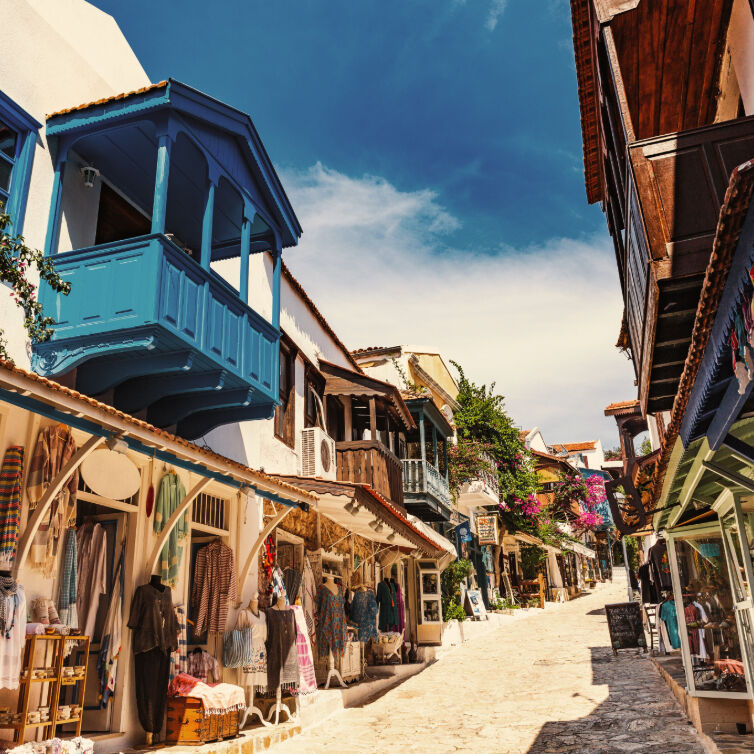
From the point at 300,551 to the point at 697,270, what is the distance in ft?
27.2

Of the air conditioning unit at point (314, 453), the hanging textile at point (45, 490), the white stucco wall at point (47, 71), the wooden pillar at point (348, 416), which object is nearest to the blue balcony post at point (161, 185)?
the white stucco wall at point (47, 71)

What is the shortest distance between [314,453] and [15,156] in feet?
25.3

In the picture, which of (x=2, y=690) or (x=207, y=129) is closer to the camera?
(x=2, y=690)

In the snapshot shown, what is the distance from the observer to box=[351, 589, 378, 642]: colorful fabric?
13148mm

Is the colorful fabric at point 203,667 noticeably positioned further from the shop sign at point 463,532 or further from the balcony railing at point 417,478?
the shop sign at point 463,532

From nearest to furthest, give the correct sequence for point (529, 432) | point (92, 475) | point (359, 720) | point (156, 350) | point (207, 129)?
point (92, 475), point (156, 350), point (207, 129), point (359, 720), point (529, 432)

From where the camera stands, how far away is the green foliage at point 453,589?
2033 centimetres

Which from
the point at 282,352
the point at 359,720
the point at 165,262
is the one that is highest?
the point at 282,352

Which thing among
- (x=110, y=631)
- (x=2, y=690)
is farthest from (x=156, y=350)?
(x=2, y=690)

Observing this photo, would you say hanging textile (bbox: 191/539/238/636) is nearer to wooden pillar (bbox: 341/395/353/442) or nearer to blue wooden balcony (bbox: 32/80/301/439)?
blue wooden balcony (bbox: 32/80/301/439)

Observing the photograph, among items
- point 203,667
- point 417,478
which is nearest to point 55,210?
point 203,667

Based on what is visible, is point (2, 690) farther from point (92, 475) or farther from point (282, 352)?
point (282, 352)

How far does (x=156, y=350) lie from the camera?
24.4 ft

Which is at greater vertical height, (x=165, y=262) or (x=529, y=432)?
(x=529, y=432)
